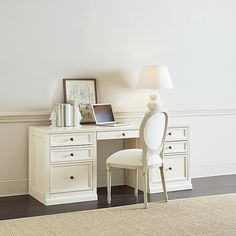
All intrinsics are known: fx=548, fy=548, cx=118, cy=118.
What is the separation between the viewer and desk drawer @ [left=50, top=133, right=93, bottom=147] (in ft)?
17.0

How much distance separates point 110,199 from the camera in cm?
531

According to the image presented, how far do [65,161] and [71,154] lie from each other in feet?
0.30

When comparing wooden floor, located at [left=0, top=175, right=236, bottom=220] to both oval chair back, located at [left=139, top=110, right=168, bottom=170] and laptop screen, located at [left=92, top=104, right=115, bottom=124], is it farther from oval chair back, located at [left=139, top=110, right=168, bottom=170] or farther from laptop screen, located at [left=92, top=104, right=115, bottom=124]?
laptop screen, located at [left=92, top=104, right=115, bottom=124]

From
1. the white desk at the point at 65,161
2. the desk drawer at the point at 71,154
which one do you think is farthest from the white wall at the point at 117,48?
the desk drawer at the point at 71,154

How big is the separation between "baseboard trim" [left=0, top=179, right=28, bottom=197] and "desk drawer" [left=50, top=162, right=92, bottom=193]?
1.96 ft

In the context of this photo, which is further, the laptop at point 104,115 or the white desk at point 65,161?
the laptop at point 104,115

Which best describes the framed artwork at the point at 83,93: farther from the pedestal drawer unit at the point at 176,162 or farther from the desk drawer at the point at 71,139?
the pedestal drawer unit at the point at 176,162

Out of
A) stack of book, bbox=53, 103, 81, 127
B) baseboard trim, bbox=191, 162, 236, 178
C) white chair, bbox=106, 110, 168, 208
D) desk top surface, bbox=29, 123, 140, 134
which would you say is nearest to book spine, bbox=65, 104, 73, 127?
stack of book, bbox=53, 103, 81, 127

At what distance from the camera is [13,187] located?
5621 mm

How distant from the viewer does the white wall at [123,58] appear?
5.60m

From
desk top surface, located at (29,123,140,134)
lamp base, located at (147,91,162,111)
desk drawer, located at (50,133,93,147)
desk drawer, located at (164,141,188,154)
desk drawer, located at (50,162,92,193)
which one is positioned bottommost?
desk drawer, located at (50,162,92,193)

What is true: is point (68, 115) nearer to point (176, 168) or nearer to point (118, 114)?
point (118, 114)

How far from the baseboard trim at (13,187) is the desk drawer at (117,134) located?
3.13 ft

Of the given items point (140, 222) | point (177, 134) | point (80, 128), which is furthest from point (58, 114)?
point (140, 222)
